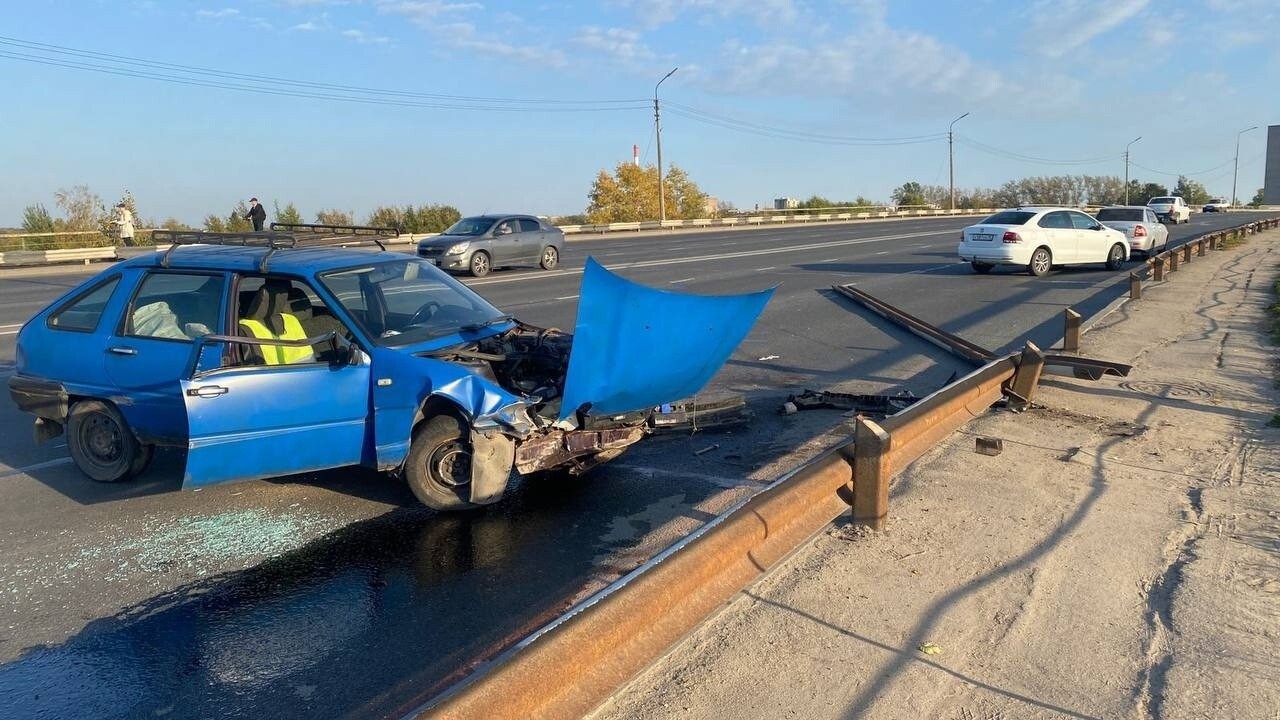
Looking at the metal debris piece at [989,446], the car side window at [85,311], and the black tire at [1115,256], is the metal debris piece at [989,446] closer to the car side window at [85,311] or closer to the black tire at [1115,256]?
the car side window at [85,311]

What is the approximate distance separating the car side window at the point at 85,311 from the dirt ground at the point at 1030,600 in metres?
5.09

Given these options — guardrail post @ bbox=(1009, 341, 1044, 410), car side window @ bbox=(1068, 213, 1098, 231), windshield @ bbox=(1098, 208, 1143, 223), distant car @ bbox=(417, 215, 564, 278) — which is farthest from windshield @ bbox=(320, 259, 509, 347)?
windshield @ bbox=(1098, 208, 1143, 223)

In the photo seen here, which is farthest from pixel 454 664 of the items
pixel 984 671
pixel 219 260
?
pixel 219 260

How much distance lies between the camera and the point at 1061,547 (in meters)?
4.48

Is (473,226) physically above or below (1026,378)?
above

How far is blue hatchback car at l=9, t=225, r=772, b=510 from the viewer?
5.21 meters

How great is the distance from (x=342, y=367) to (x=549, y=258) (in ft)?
66.5

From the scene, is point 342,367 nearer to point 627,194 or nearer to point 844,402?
point 844,402

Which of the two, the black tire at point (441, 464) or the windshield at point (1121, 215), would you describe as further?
the windshield at point (1121, 215)

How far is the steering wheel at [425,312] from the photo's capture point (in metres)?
6.20

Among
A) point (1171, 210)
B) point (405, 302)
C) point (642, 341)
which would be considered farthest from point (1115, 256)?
point (1171, 210)

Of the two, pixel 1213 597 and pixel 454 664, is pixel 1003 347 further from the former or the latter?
pixel 454 664

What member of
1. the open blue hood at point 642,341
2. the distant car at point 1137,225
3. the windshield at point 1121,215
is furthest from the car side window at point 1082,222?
the open blue hood at point 642,341

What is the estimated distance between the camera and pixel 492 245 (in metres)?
23.5
